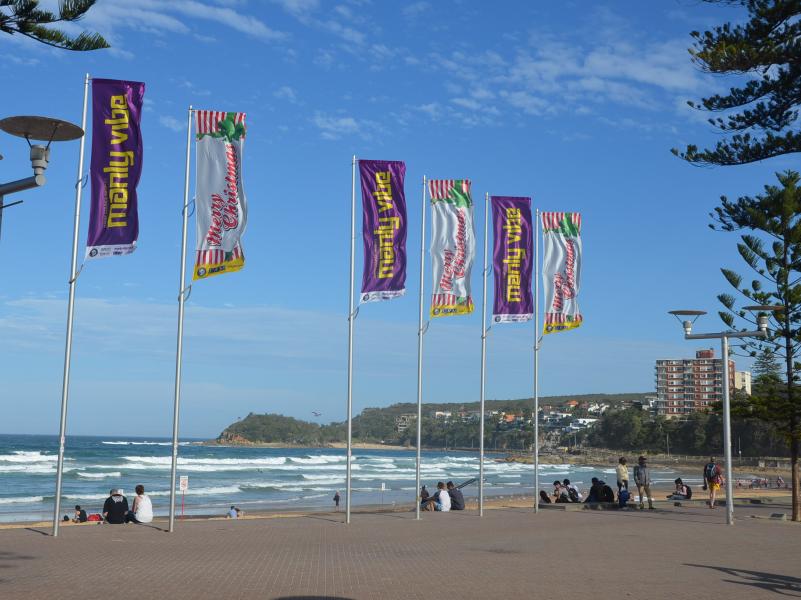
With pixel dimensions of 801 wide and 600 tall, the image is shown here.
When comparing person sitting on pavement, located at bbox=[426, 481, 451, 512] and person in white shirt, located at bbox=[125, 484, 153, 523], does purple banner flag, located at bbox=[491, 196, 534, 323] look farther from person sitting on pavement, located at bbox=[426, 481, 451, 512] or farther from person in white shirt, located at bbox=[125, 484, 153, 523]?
person in white shirt, located at bbox=[125, 484, 153, 523]

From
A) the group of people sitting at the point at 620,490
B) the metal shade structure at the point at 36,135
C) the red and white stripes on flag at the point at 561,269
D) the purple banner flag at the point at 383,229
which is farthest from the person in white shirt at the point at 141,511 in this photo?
the group of people sitting at the point at 620,490

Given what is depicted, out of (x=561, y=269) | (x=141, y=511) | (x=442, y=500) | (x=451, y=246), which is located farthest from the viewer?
(x=442, y=500)

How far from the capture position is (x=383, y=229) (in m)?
19.5

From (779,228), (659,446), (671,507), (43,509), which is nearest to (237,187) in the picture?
(779,228)

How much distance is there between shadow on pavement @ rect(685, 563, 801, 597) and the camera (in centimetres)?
1098

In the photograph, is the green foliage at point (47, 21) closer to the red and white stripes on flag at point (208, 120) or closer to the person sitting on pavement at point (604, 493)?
the red and white stripes on flag at point (208, 120)

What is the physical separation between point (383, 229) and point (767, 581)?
1082cm

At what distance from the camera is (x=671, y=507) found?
27172 millimetres

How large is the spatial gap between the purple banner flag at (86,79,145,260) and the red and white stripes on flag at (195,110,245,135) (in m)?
1.40

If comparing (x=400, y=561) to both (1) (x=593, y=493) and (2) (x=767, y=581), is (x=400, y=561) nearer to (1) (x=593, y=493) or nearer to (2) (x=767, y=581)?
(2) (x=767, y=581)

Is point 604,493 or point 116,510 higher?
point 116,510

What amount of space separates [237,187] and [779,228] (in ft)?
49.3

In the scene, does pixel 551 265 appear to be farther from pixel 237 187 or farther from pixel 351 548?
pixel 351 548

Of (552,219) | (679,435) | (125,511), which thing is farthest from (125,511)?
(679,435)
